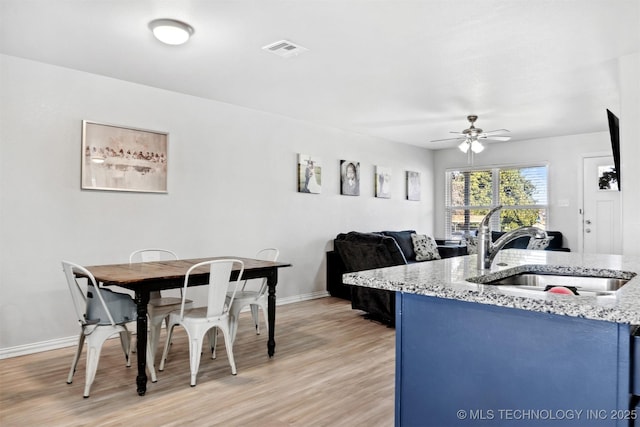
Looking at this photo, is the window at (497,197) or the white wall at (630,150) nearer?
the white wall at (630,150)

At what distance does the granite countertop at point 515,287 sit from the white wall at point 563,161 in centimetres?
454

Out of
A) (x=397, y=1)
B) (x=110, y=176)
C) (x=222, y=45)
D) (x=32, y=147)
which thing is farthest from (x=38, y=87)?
(x=397, y=1)

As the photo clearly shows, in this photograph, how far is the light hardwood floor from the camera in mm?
2348

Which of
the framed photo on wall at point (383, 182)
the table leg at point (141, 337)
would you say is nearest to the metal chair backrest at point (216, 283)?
the table leg at point (141, 337)

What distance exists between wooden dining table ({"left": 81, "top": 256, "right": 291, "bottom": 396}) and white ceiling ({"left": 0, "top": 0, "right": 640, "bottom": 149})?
64.3 inches

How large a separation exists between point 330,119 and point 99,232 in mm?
3039

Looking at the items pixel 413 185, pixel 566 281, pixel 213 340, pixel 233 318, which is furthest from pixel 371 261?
pixel 413 185

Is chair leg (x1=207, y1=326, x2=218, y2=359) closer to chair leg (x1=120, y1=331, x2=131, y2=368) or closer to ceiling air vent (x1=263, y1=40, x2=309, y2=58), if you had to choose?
chair leg (x1=120, y1=331, x2=131, y2=368)

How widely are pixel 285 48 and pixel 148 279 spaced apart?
190cm

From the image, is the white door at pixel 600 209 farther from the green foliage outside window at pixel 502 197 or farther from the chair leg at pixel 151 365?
the chair leg at pixel 151 365

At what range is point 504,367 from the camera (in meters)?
1.26

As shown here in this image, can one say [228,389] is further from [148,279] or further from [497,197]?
[497,197]

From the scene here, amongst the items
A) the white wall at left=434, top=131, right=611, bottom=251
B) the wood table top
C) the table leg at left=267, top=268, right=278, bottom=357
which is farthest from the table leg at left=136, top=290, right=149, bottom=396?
the white wall at left=434, top=131, right=611, bottom=251

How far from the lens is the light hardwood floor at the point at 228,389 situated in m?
2.35
